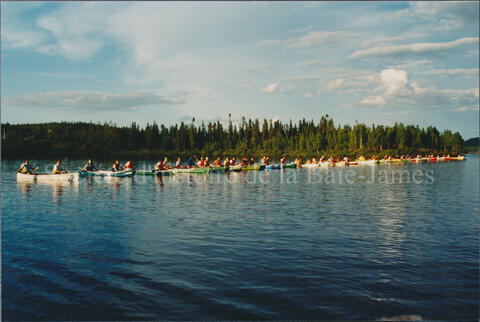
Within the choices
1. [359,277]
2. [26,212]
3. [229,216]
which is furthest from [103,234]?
[359,277]

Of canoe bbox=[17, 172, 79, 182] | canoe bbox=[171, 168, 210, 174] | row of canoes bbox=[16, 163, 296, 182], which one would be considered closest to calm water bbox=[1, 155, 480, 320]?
canoe bbox=[17, 172, 79, 182]

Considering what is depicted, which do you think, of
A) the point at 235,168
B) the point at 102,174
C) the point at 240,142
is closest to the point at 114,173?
the point at 102,174

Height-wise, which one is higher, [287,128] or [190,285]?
[287,128]

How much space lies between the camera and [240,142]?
550 ft

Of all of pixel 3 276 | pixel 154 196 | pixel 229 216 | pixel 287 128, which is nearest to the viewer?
pixel 3 276

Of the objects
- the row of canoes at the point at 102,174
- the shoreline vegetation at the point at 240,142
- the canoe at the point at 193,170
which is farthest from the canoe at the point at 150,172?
the shoreline vegetation at the point at 240,142

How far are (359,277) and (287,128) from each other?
171 meters

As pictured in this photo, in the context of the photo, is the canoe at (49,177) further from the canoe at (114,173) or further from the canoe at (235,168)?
the canoe at (235,168)

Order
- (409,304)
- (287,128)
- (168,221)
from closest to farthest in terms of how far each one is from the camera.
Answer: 1. (409,304)
2. (168,221)
3. (287,128)

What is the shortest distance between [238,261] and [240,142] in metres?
155

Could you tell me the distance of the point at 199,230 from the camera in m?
17.5

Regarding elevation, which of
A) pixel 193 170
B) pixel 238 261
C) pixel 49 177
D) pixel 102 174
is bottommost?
pixel 238 261

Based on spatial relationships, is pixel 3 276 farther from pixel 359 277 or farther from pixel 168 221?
pixel 359 277

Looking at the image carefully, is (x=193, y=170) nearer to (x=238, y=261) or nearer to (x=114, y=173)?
(x=114, y=173)
